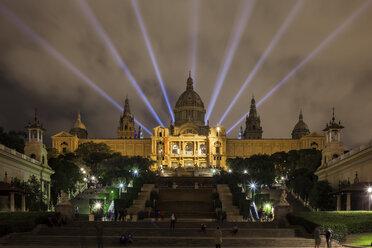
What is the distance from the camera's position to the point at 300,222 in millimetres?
43125

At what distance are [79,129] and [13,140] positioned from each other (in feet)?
316

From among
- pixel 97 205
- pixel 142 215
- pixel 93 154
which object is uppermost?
pixel 93 154

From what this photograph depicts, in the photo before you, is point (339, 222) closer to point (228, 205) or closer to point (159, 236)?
point (159, 236)

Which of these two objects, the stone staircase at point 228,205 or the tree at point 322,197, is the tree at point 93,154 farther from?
the tree at point 322,197

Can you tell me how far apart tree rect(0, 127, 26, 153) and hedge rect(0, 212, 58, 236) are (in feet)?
156

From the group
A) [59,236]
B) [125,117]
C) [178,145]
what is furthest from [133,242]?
[125,117]

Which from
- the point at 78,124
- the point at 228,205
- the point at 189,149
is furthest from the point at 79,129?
the point at 228,205

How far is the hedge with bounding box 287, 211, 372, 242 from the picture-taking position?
36.7 meters

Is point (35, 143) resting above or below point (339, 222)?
above

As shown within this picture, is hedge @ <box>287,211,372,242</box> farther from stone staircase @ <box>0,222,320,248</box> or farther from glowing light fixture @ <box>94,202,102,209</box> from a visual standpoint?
glowing light fixture @ <box>94,202,102,209</box>

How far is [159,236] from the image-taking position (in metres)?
40.2

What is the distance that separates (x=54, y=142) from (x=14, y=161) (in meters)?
114

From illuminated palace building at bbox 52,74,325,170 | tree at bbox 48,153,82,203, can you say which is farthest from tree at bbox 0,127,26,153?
illuminated palace building at bbox 52,74,325,170

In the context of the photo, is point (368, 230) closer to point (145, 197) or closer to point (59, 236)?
point (59, 236)
